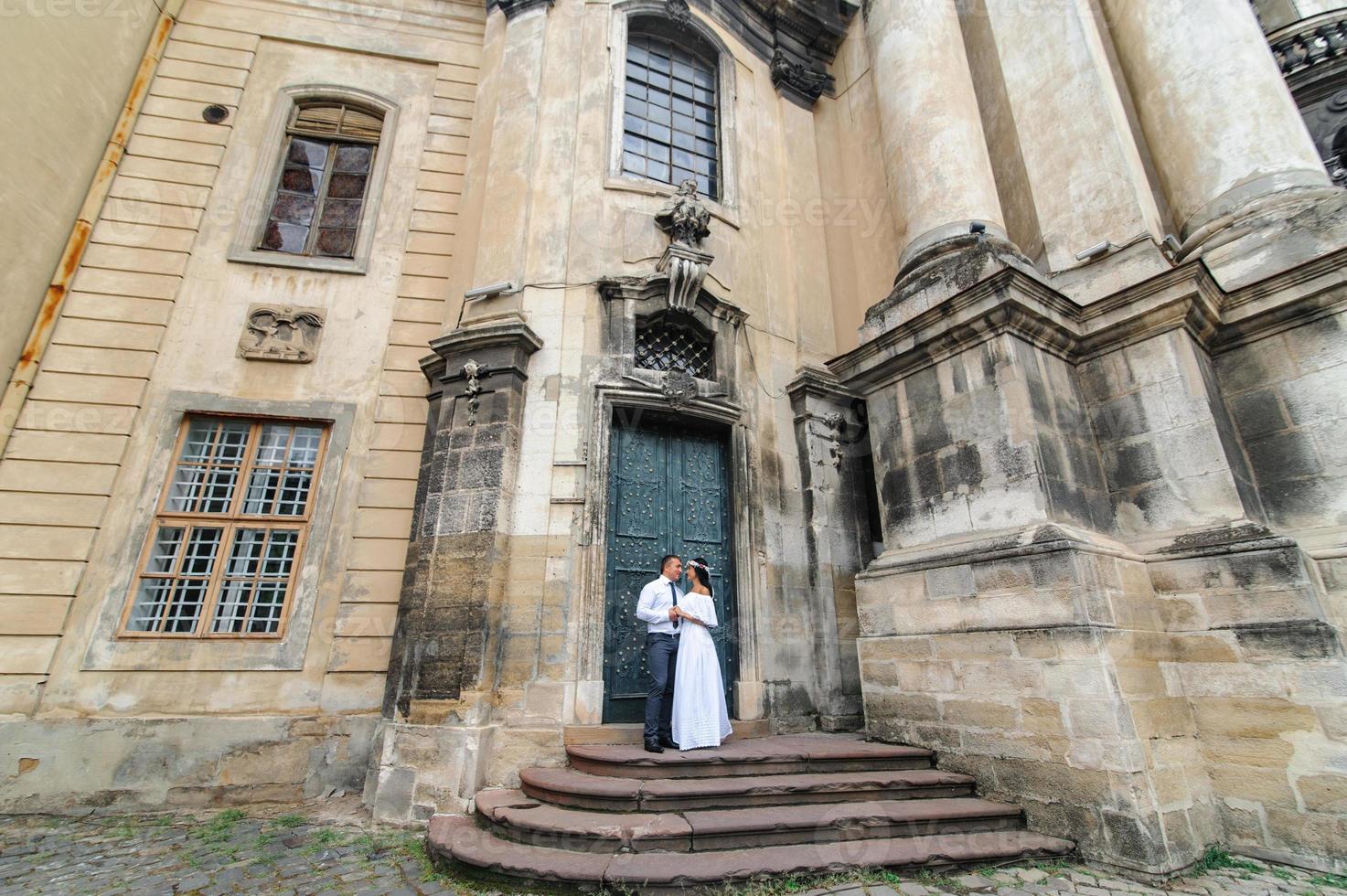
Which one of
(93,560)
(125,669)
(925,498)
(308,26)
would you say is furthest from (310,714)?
(308,26)

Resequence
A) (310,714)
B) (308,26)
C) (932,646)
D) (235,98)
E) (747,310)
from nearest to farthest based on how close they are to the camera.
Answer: (932,646)
(310,714)
(747,310)
(235,98)
(308,26)

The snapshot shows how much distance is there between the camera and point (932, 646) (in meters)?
5.67

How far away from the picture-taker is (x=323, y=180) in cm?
941

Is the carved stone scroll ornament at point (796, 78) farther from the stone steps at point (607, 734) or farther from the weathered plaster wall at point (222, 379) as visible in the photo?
the stone steps at point (607, 734)

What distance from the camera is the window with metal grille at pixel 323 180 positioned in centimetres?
896

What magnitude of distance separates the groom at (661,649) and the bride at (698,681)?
4.0 inches

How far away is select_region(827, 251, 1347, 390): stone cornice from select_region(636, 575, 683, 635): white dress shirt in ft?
11.6

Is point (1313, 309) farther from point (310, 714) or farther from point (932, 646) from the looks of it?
point (310, 714)

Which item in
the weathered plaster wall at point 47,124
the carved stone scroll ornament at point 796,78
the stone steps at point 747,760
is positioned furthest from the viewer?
the carved stone scroll ornament at point 796,78

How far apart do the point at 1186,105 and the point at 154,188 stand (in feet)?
42.5

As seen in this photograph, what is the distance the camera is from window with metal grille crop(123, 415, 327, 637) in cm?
701

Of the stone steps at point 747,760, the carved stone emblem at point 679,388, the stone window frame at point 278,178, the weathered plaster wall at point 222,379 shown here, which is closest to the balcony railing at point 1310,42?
the carved stone emblem at point 679,388

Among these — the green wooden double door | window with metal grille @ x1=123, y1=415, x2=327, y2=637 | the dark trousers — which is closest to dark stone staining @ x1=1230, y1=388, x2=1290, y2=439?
the green wooden double door

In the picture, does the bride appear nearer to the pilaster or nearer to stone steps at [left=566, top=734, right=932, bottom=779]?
stone steps at [left=566, top=734, right=932, bottom=779]
